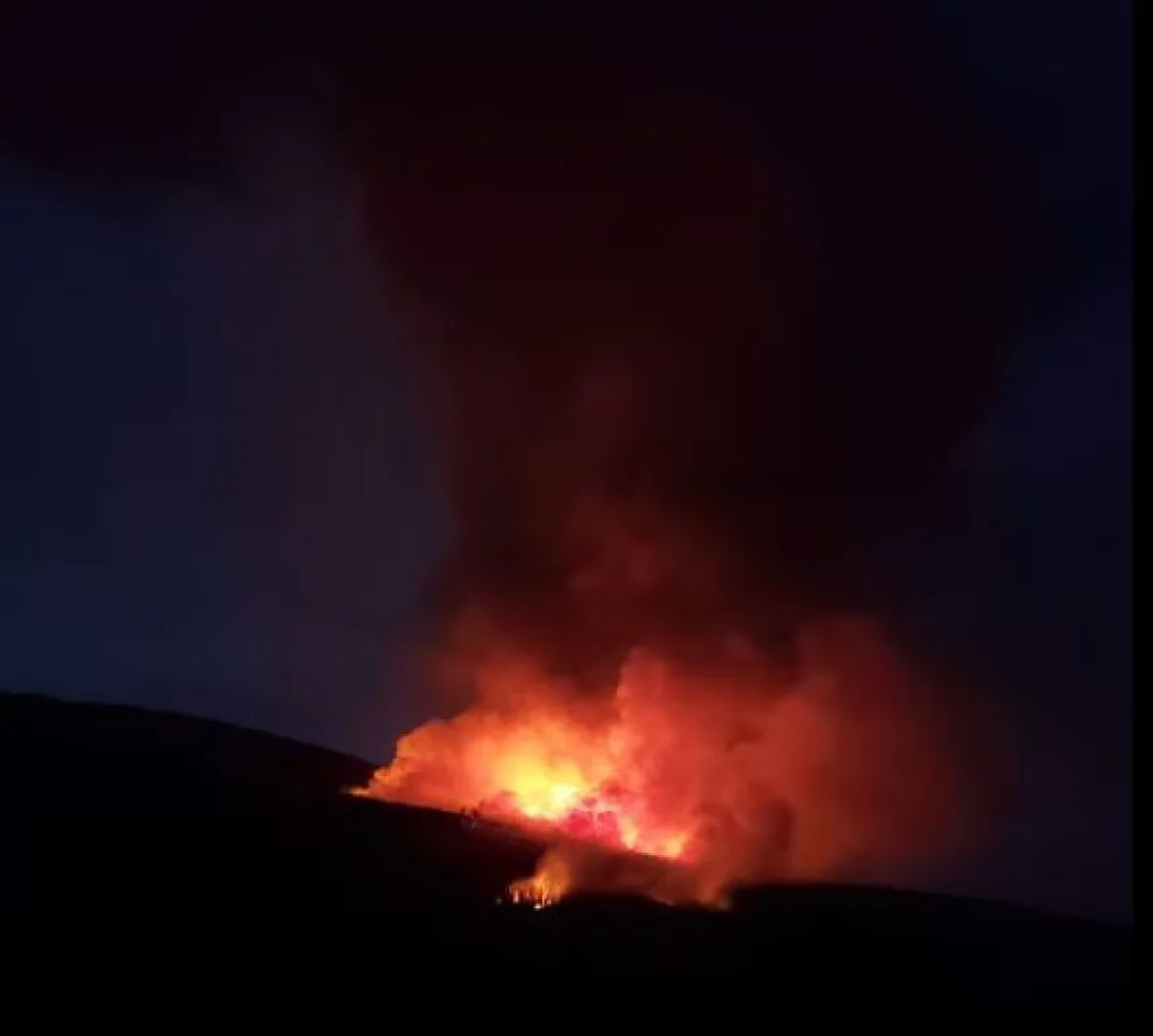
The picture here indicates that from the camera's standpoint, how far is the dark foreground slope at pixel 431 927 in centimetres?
1961

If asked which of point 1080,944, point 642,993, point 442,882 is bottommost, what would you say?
point 642,993

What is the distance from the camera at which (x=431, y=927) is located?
21344mm

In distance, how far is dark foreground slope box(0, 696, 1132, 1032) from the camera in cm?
1961

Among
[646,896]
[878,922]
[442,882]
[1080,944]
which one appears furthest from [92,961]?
[1080,944]

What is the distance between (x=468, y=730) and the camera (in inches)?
1286

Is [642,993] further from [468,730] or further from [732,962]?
[468,730]

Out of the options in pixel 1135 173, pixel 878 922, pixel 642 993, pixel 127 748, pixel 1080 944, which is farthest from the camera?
pixel 127 748

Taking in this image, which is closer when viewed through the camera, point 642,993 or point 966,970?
point 642,993

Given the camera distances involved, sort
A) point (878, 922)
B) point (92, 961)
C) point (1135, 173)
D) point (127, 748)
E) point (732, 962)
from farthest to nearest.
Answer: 1. point (127, 748)
2. point (878, 922)
3. point (732, 962)
4. point (92, 961)
5. point (1135, 173)

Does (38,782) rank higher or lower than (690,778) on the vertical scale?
lower

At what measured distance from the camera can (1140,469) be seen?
618 centimetres

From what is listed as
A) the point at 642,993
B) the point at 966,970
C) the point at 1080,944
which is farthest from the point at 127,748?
the point at 1080,944

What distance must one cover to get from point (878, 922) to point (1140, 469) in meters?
22.0

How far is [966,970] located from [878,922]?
2.27 metres
